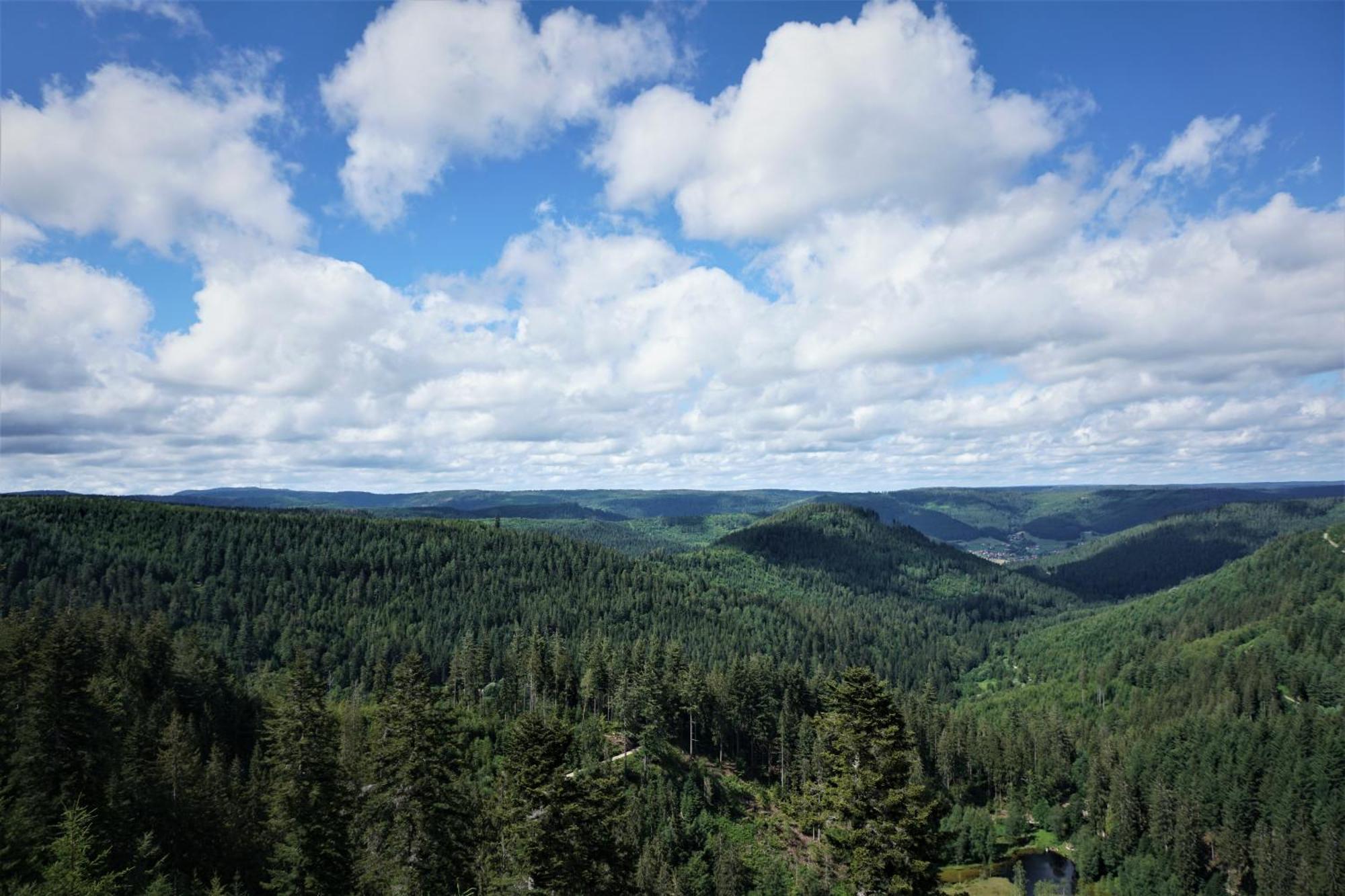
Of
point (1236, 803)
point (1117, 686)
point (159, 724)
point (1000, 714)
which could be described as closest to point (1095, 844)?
point (1236, 803)

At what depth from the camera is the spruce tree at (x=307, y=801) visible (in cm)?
3400

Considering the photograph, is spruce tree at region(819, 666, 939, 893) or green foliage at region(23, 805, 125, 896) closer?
green foliage at region(23, 805, 125, 896)

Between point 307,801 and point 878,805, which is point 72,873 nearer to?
point 307,801

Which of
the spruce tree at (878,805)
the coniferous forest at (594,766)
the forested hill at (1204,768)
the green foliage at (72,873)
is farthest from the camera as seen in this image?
the forested hill at (1204,768)

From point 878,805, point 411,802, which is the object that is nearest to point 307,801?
point 411,802

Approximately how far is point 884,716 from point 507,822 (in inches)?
665

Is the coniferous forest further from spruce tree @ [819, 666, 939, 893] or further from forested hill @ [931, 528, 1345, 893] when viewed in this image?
forested hill @ [931, 528, 1345, 893]

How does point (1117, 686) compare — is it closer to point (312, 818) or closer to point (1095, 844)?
point (1095, 844)

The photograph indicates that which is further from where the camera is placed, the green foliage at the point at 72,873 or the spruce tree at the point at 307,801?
the spruce tree at the point at 307,801

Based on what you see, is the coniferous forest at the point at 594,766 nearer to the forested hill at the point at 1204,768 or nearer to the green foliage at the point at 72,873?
the green foliage at the point at 72,873

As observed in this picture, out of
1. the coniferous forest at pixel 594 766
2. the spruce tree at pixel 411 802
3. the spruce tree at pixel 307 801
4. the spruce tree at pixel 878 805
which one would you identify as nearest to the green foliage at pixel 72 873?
the coniferous forest at pixel 594 766

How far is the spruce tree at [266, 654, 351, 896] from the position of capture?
3400 cm

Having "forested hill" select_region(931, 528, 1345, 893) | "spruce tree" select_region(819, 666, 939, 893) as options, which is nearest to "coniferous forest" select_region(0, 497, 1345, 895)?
"spruce tree" select_region(819, 666, 939, 893)

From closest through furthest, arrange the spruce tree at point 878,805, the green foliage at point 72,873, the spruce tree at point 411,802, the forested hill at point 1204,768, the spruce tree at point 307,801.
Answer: the green foliage at point 72,873
the spruce tree at point 878,805
the spruce tree at point 411,802
the spruce tree at point 307,801
the forested hill at point 1204,768
